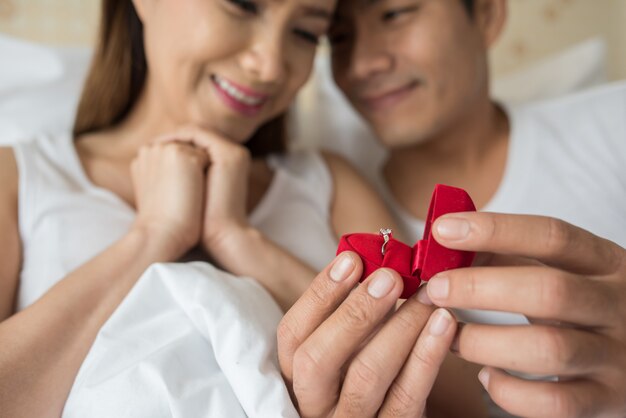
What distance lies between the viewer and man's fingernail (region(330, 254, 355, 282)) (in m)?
0.58

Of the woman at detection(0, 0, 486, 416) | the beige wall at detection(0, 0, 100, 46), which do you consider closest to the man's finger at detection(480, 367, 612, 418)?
the woman at detection(0, 0, 486, 416)

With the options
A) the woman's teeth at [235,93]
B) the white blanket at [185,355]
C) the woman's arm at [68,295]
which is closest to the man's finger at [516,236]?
the white blanket at [185,355]

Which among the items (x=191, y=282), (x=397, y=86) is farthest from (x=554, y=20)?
(x=191, y=282)

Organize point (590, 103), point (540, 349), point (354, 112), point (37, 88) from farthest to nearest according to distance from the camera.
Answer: point (354, 112)
point (37, 88)
point (590, 103)
point (540, 349)

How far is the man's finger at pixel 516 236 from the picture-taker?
1.77 feet

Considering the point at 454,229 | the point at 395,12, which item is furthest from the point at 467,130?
the point at 454,229

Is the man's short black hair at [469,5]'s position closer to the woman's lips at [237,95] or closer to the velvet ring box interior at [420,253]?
the woman's lips at [237,95]

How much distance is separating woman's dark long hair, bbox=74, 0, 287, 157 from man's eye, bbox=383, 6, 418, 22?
548mm

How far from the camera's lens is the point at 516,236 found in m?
0.55

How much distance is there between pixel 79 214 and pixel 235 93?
1.18ft

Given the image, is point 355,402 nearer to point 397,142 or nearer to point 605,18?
point 397,142

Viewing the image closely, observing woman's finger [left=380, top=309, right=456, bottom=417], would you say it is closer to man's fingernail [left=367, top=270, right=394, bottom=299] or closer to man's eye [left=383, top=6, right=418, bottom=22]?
man's fingernail [left=367, top=270, right=394, bottom=299]

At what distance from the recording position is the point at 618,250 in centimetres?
61

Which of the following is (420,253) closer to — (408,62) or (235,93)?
(235,93)
